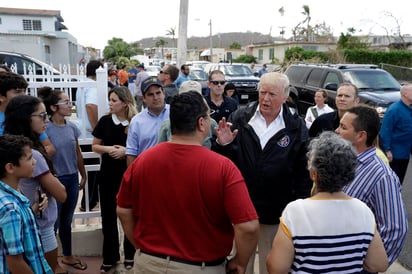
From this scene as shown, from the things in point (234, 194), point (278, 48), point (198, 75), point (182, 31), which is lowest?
point (234, 194)

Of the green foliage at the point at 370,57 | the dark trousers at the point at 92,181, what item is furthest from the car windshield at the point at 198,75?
the dark trousers at the point at 92,181

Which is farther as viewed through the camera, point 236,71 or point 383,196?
point 236,71

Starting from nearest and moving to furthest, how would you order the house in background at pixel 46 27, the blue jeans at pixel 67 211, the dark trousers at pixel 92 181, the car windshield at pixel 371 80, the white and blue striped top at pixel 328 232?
the white and blue striped top at pixel 328 232 < the blue jeans at pixel 67 211 < the dark trousers at pixel 92 181 < the car windshield at pixel 371 80 < the house in background at pixel 46 27

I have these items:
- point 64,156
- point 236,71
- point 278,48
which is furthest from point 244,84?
point 278,48

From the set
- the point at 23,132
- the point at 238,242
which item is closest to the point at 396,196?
the point at 238,242

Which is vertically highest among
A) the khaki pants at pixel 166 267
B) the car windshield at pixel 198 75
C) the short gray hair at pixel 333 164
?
the car windshield at pixel 198 75

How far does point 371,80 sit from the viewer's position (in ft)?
32.4

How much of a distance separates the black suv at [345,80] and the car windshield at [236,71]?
5.97 metres

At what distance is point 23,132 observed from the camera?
2.64 meters

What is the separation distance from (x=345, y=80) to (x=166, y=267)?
354 inches

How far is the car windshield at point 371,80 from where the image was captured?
969cm

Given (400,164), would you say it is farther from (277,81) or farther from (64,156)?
(64,156)

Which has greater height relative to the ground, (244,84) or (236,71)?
(236,71)

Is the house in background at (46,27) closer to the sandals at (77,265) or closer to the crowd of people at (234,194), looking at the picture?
the sandals at (77,265)
